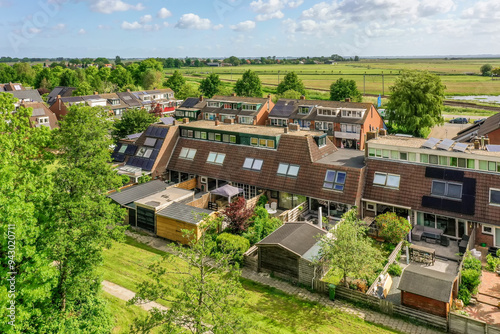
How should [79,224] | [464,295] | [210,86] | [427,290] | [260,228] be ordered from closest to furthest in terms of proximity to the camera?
[79,224]
[427,290]
[464,295]
[260,228]
[210,86]

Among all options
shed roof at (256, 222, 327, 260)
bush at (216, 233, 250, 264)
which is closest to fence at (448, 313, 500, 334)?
shed roof at (256, 222, 327, 260)

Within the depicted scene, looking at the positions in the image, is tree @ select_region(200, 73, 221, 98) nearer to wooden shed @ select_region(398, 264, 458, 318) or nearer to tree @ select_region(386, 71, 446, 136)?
tree @ select_region(386, 71, 446, 136)

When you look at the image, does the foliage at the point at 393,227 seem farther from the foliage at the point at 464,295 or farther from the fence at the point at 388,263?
the foliage at the point at 464,295

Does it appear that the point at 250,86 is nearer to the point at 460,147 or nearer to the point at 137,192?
the point at 137,192

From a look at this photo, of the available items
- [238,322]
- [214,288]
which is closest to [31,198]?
[214,288]

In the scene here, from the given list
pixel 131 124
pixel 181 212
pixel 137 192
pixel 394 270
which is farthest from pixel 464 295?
pixel 131 124

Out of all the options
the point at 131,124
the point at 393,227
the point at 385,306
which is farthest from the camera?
the point at 131,124
